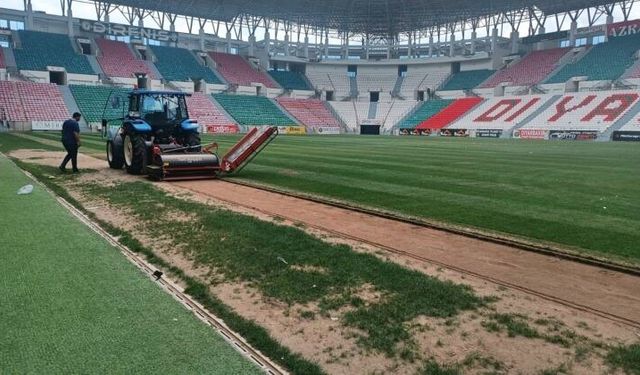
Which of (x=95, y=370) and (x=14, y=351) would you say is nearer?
(x=95, y=370)

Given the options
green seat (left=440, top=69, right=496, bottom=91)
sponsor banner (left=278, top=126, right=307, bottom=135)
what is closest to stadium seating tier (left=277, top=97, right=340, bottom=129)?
sponsor banner (left=278, top=126, right=307, bottom=135)

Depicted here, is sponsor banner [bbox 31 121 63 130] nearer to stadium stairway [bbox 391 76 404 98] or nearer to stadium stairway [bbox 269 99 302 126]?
stadium stairway [bbox 269 99 302 126]

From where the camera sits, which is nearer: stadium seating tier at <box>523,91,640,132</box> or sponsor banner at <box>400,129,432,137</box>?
stadium seating tier at <box>523,91,640,132</box>

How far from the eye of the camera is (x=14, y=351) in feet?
11.2

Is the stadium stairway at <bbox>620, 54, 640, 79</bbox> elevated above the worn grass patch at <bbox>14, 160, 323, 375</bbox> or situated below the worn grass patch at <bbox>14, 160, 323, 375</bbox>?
above

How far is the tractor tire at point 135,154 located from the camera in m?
13.4

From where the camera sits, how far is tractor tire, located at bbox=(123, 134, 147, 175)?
1343 cm

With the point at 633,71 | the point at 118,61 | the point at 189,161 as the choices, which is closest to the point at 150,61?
the point at 118,61

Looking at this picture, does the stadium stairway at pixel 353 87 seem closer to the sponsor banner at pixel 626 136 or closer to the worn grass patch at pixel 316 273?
the sponsor banner at pixel 626 136

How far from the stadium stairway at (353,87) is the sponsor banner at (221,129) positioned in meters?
28.4

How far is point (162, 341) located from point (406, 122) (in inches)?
2473

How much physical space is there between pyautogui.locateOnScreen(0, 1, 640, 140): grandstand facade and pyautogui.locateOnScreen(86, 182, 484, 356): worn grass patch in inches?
1766

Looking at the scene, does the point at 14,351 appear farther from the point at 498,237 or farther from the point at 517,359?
the point at 498,237

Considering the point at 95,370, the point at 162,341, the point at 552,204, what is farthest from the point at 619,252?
the point at 95,370
